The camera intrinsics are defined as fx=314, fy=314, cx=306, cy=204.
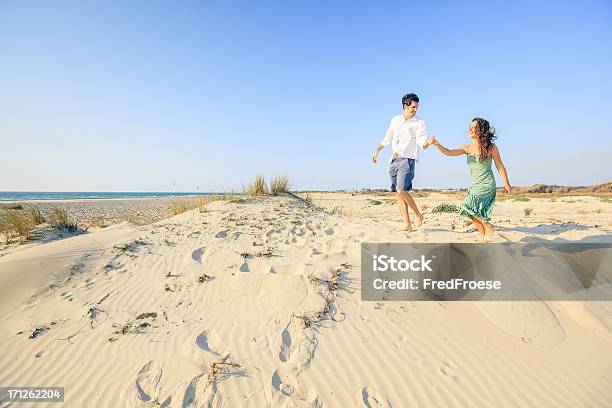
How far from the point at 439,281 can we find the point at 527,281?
96 centimetres

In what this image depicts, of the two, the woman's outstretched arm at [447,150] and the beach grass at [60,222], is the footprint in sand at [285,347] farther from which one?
the beach grass at [60,222]

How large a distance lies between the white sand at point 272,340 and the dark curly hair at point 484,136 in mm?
1229

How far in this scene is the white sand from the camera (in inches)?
93.0

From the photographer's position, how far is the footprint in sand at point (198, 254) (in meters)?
4.68

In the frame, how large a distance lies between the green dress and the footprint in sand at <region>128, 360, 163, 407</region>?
14.2 feet

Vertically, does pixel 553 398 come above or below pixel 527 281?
below

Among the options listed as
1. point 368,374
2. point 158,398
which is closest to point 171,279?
point 158,398

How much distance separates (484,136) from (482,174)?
534mm

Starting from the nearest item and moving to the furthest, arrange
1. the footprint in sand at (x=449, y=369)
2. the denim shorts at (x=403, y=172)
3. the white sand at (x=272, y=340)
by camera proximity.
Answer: the white sand at (x=272, y=340), the footprint in sand at (x=449, y=369), the denim shorts at (x=403, y=172)

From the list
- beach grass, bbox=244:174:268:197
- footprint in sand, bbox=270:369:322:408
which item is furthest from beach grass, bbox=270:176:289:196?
footprint in sand, bbox=270:369:322:408

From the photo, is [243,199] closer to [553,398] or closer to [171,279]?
[171,279]

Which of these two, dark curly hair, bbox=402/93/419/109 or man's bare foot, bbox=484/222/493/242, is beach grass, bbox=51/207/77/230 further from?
man's bare foot, bbox=484/222/493/242

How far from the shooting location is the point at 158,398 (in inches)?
90.0

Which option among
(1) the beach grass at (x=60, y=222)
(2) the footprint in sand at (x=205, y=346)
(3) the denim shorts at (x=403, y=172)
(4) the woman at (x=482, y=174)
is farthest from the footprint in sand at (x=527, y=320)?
(1) the beach grass at (x=60, y=222)
